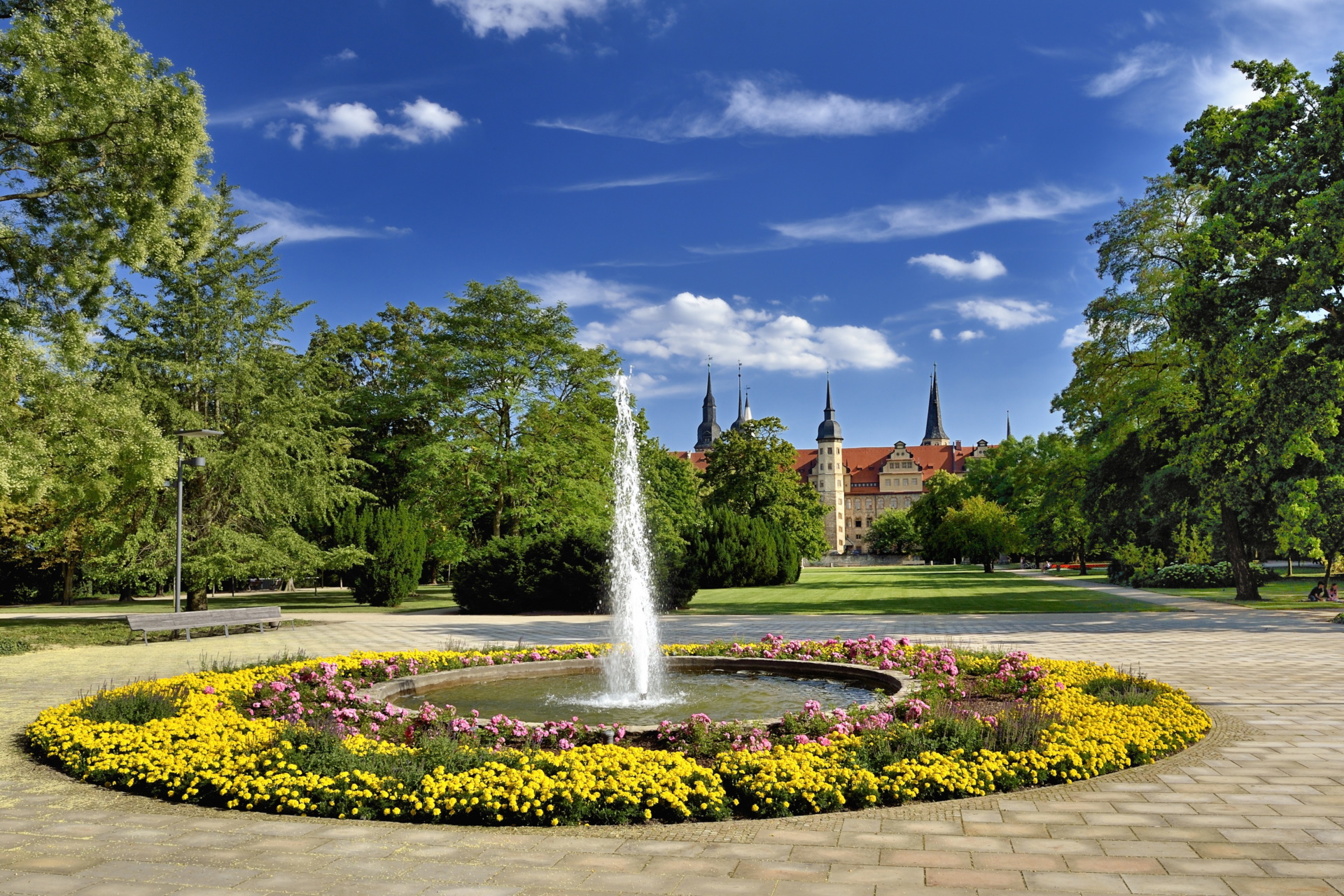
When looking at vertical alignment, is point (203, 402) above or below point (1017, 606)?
above

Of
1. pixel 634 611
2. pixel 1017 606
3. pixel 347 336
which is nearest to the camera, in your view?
pixel 634 611

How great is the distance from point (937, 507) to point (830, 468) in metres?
53.9

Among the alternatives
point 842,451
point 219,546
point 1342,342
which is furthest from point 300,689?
point 842,451

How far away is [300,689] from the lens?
9.17 m

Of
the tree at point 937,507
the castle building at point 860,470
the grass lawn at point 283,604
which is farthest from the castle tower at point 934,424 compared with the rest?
the grass lawn at point 283,604

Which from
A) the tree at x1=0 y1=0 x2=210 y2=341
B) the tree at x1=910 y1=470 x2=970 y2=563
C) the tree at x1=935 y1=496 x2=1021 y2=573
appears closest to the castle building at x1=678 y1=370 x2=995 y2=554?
the tree at x1=910 y1=470 x2=970 y2=563

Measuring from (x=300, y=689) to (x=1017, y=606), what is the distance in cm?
2087

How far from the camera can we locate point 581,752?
612 cm

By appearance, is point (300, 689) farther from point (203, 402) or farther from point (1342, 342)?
point (1342, 342)

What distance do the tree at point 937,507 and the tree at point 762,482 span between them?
1843 cm

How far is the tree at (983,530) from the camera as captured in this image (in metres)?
53.4

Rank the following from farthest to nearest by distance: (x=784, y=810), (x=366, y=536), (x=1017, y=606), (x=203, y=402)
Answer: (x=366, y=536)
(x=1017, y=606)
(x=203, y=402)
(x=784, y=810)

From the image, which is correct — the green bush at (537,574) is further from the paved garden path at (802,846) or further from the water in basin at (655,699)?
the paved garden path at (802,846)

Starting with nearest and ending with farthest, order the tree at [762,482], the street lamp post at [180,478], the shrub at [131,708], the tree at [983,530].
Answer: the shrub at [131,708], the street lamp post at [180,478], the tree at [762,482], the tree at [983,530]
